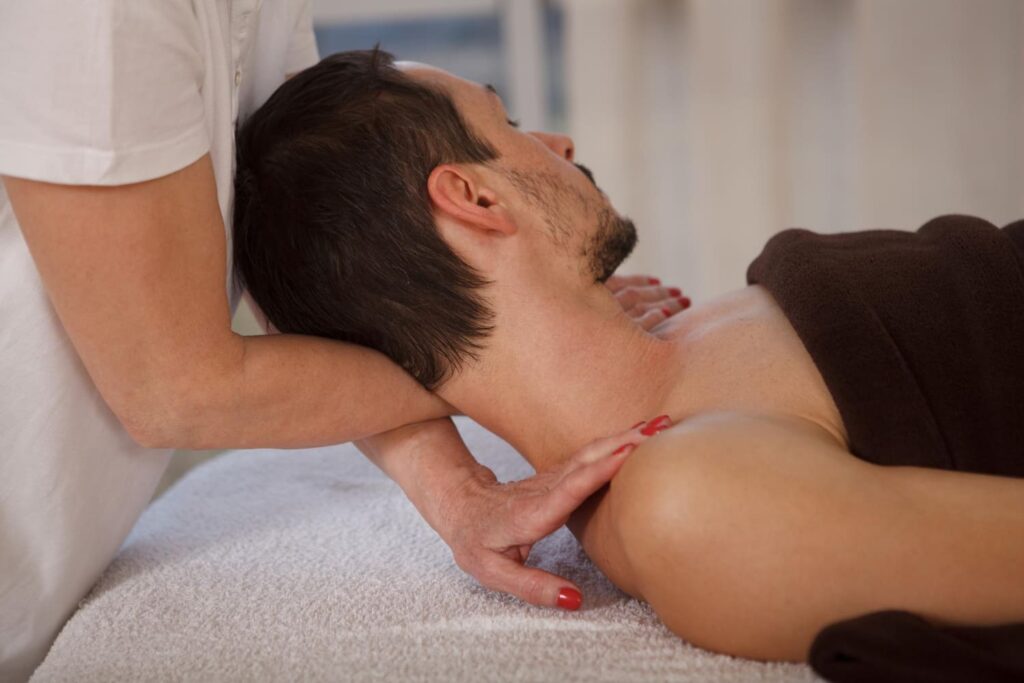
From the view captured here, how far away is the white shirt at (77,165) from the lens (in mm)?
1009

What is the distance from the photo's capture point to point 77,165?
3.31 feet

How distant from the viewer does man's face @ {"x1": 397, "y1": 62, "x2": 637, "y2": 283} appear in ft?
4.25

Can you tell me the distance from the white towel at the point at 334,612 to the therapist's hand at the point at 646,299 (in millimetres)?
271

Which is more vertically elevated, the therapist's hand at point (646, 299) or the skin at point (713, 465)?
the skin at point (713, 465)

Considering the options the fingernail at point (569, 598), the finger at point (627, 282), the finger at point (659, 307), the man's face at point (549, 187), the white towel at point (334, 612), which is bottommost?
the white towel at point (334, 612)

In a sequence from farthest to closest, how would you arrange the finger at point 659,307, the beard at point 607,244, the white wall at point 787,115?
the white wall at point 787,115 < the finger at point 659,307 < the beard at point 607,244

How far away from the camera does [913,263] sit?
1.20 m

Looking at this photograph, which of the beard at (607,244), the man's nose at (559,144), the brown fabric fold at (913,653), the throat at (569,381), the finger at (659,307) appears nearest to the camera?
the brown fabric fold at (913,653)

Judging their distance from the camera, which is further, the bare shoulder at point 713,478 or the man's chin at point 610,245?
the man's chin at point 610,245

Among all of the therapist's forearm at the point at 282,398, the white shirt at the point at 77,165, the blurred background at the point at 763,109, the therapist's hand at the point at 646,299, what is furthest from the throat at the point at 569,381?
the blurred background at the point at 763,109

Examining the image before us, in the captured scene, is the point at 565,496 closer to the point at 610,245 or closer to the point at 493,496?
the point at 493,496

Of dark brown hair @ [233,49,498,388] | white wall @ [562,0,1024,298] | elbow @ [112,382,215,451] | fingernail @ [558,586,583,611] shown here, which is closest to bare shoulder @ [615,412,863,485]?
fingernail @ [558,586,583,611]

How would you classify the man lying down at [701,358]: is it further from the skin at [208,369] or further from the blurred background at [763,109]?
the blurred background at [763,109]

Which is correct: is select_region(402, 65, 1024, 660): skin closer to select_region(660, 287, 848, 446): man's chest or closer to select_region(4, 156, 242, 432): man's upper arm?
select_region(660, 287, 848, 446): man's chest
